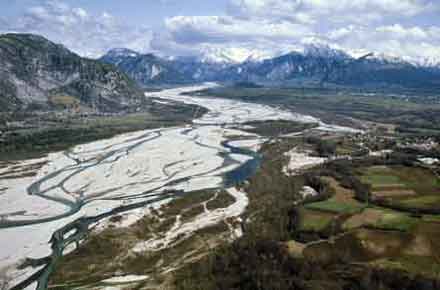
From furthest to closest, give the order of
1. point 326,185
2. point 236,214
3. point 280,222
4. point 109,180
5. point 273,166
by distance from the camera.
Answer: point 273,166, point 109,180, point 326,185, point 236,214, point 280,222

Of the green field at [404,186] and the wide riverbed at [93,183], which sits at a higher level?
the green field at [404,186]

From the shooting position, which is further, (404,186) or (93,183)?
(93,183)

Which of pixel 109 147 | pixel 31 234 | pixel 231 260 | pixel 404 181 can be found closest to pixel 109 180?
pixel 31 234

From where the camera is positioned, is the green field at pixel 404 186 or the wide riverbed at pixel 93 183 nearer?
the wide riverbed at pixel 93 183

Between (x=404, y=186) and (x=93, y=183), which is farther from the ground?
(x=404, y=186)

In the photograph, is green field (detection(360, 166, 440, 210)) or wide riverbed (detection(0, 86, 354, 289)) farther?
green field (detection(360, 166, 440, 210))

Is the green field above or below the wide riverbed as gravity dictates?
above

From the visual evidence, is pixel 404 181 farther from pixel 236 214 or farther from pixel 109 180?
pixel 109 180

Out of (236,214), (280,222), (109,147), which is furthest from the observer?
(109,147)
